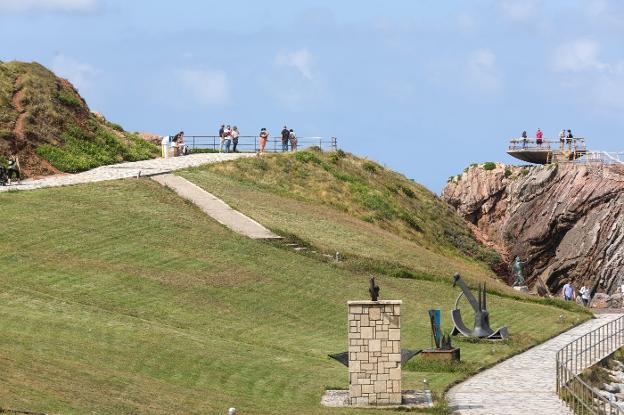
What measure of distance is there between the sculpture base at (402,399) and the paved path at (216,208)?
24.4m

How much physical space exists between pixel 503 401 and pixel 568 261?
45923 mm

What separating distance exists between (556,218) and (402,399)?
50.0 m

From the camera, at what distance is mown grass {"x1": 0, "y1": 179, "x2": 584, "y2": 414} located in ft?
91.6

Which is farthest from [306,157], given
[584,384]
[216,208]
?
[584,384]

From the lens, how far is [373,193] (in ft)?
245

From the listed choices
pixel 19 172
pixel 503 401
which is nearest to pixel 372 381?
pixel 503 401

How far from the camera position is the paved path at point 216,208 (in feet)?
183

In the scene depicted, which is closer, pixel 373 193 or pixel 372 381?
pixel 372 381

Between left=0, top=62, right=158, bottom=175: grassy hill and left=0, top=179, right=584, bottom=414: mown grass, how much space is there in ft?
25.2

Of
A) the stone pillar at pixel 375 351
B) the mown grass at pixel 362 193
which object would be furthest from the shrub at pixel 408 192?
the stone pillar at pixel 375 351

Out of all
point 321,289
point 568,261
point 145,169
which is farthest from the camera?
point 568,261

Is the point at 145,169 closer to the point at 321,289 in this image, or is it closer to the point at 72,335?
the point at 321,289

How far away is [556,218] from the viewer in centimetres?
7762

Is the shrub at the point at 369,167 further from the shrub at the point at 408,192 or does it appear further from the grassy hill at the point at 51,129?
the grassy hill at the point at 51,129
